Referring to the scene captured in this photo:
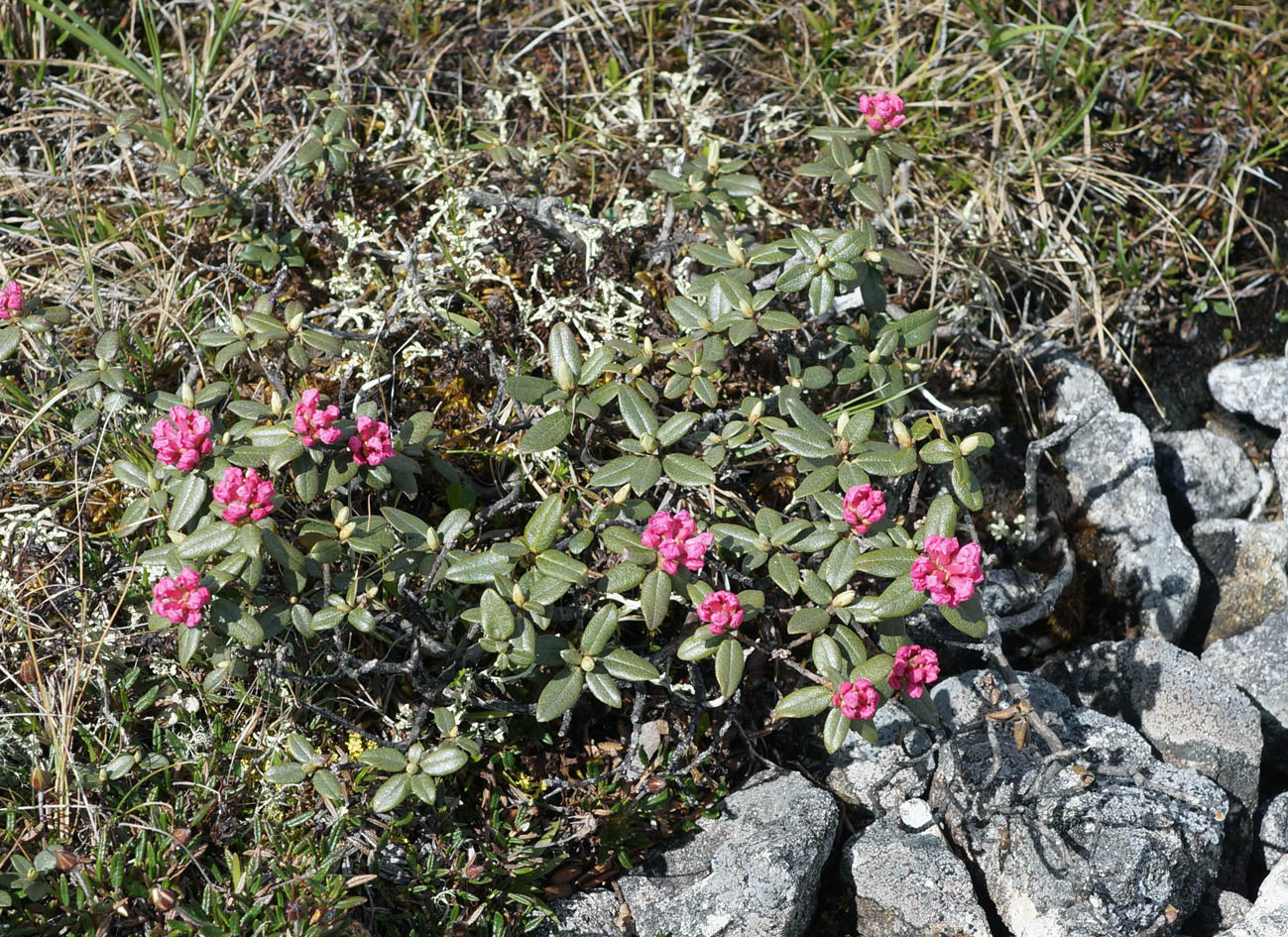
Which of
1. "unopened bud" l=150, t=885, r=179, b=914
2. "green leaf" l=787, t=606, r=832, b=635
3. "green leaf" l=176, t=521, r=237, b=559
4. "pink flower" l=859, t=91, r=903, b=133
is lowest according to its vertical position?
"unopened bud" l=150, t=885, r=179, b=914

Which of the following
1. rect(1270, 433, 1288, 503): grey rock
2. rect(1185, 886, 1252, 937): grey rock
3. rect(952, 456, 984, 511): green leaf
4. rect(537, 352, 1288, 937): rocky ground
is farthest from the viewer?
rect(1270, 433, 1288, 503): grey rock

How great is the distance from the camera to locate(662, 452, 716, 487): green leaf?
96.7 inches

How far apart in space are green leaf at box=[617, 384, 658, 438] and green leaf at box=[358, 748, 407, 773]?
0.90m

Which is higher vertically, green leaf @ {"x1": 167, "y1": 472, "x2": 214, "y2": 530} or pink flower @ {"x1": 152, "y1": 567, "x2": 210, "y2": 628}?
green leaf @ {"x1": 167, "y1": 472, "x2": 214, "y2": 530}

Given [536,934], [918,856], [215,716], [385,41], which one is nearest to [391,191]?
[385,41]

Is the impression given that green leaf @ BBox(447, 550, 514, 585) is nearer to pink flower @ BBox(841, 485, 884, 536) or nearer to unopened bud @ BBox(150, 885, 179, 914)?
pink flower @ BBox(841, 485, 884, 536)

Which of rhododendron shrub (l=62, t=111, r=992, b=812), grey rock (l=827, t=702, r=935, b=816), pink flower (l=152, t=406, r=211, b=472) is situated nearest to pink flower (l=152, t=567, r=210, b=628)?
rhododendron shrub (l=62, t=111, r=992, b=812)

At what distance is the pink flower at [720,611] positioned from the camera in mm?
2293

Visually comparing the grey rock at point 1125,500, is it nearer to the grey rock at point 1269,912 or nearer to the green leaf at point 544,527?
the grey rock at point 1269,912

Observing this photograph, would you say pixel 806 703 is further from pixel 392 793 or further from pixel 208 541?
pixel 208 541

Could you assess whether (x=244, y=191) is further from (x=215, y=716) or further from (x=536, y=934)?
(x=536, y=934)

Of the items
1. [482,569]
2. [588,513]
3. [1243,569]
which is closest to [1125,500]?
[1243,569]

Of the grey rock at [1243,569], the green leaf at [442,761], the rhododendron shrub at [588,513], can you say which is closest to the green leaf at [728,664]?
the rhododendron shrub at [588,513]

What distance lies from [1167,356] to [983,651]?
171 cm
